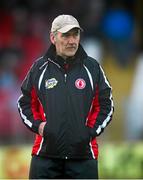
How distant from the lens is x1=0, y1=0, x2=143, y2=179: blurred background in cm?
1106

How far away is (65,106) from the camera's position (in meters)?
6.23

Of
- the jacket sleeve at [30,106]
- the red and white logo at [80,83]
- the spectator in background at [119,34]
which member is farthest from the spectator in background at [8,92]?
the red and white logo at [80,83]

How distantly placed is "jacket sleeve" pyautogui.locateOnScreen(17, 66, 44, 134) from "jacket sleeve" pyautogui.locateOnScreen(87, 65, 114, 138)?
0.41 meters

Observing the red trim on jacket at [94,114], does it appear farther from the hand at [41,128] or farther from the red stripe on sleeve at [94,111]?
the hand at [41,128]

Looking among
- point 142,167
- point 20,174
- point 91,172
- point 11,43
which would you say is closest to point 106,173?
point 142,167

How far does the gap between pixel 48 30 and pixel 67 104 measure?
261 inches

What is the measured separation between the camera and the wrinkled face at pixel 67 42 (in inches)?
247

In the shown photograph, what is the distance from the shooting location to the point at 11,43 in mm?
12484

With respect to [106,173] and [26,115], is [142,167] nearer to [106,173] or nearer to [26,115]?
[106,173]

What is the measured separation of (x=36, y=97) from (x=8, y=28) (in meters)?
6.53

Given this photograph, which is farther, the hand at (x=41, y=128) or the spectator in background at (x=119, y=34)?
the spectator in background at (x=119, y=34)

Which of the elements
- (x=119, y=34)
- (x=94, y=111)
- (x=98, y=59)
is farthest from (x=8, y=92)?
(x=94, y=111)

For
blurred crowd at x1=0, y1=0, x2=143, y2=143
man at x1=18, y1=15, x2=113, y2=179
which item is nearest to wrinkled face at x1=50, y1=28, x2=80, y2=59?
man at x1=18, y1=15, x2=113, y2=179

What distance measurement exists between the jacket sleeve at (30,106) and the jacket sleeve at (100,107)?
1.33ft
